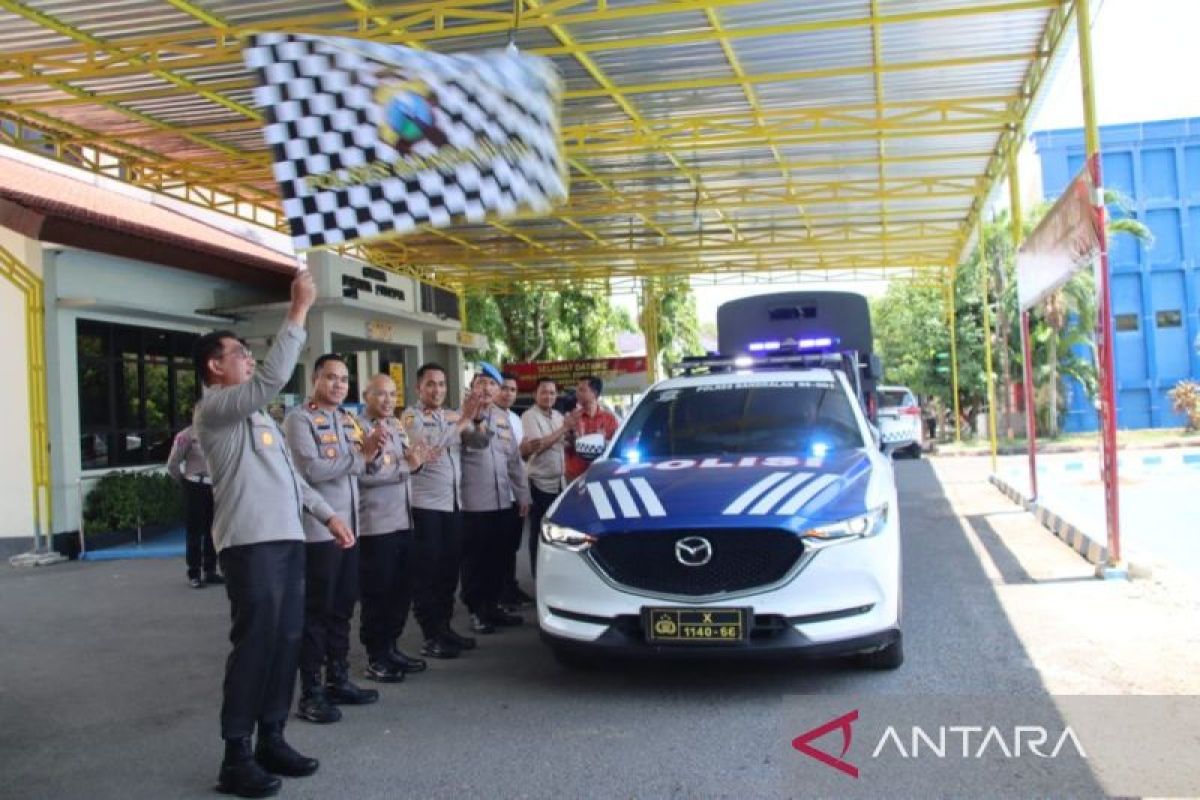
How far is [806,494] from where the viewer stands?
519cm

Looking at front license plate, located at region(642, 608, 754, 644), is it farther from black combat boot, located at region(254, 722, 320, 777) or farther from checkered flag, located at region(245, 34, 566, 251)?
checkered flag, located at region(245, 34, 566, 251)

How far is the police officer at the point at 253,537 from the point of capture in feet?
13.1

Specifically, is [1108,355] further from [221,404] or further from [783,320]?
[221,404]

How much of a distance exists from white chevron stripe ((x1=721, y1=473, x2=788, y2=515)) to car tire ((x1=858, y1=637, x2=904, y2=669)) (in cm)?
103

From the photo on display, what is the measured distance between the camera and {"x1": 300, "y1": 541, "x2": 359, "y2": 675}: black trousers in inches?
193

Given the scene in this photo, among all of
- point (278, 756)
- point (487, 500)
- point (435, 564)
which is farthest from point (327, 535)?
point (487, 500)

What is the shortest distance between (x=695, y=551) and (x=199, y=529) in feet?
19.5

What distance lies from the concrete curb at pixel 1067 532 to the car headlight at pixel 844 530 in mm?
3898

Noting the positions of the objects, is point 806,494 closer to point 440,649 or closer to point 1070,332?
point 440,649

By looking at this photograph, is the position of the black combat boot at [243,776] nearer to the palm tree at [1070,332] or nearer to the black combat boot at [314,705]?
the black combat boot at [314,705]

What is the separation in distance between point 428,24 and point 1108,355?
694 centimetres

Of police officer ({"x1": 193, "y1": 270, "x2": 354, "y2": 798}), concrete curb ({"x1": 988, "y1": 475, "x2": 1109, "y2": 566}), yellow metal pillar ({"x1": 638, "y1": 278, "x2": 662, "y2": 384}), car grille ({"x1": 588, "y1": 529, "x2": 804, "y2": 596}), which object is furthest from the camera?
yellow metal pillar ({"x1": 638, "y1": 278, "x2": 662, "y2": 384})

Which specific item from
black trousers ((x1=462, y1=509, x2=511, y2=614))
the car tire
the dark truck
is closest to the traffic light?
the dark truck

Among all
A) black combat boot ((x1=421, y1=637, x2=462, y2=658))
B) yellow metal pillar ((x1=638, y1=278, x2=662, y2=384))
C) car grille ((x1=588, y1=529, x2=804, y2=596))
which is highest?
yellow metal pillar ((x1=638, y1=278, x2=662, y2=384))
